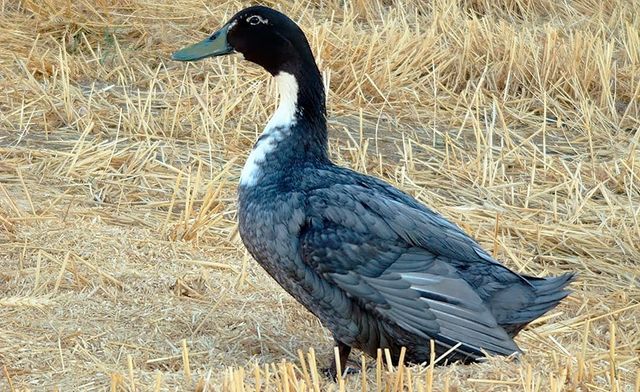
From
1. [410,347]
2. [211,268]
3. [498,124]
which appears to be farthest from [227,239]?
[498,124]

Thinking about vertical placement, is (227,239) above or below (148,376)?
below

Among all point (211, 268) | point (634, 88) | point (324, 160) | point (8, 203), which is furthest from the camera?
point (634, 88)

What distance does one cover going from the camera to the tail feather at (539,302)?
14.2 ft

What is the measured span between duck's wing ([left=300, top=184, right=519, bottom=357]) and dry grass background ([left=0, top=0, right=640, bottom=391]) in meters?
0.22

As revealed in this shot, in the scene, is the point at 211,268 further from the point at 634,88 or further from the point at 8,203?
the point at 634,88

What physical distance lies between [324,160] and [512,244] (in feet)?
4.87

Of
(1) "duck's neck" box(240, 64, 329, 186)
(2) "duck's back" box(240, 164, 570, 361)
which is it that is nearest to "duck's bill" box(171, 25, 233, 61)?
(1) "duck's neck" box(240, 64, 329, 186)

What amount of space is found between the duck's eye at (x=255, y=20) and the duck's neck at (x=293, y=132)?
204mm

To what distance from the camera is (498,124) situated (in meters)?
7.23

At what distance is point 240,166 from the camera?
6.52m

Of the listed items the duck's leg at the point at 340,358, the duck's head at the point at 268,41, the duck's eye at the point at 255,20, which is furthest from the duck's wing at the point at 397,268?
the duck's eye at the point at 255,20

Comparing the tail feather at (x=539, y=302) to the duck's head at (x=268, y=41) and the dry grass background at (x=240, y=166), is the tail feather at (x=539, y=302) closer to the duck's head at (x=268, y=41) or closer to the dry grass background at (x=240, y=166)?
the dry grass background at (x=240, y=166)

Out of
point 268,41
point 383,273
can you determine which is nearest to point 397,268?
point 383,273

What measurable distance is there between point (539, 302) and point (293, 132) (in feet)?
3.35
